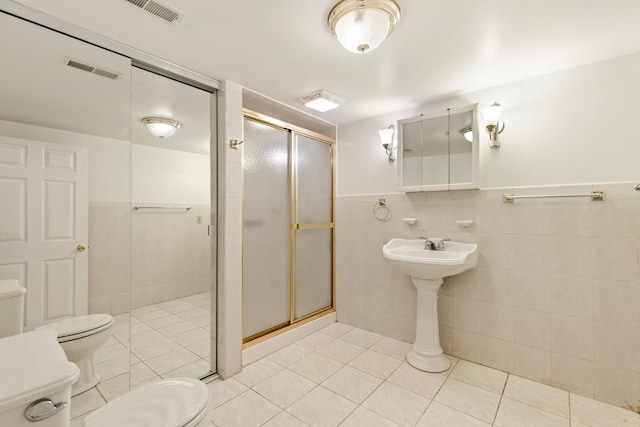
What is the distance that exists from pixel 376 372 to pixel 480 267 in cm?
118

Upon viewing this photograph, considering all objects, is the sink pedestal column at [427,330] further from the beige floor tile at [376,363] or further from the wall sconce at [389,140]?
the wall sconce at [389,140]

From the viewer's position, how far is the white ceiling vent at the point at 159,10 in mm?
1364

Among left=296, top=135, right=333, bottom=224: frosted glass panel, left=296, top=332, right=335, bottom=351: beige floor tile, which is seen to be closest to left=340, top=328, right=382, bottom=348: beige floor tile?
left=296, top=332, right=335, bottom=351: beige floor tile

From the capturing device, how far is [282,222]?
9.00ft

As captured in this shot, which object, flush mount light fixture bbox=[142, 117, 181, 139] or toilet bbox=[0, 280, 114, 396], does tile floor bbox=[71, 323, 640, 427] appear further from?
flush mount light fixture bbox=[142, 117, 181, 139]

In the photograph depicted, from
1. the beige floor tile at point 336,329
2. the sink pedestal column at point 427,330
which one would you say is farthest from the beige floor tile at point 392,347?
the beige floor tile at point 336,329

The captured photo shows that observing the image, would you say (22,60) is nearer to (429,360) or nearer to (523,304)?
(429,360)

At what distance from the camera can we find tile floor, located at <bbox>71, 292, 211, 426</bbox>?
188cm

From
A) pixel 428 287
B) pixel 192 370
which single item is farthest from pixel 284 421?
pixel 428 287

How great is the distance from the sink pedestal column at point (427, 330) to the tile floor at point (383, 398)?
0.09m

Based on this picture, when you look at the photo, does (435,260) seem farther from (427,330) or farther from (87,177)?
(87,177)

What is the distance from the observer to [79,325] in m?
1.73

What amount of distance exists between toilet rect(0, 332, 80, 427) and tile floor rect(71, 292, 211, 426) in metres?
0.91

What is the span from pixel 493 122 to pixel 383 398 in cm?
214
